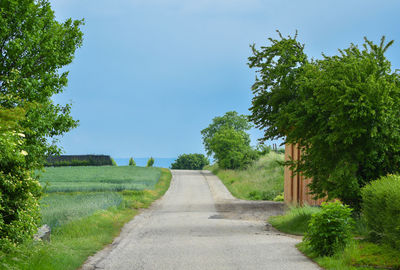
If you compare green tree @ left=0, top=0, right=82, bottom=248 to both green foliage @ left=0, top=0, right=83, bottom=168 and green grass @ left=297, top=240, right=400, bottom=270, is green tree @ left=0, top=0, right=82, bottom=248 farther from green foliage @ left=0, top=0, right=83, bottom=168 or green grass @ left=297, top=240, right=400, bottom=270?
green grass @ left=297, top=240, right=400, bottom=270

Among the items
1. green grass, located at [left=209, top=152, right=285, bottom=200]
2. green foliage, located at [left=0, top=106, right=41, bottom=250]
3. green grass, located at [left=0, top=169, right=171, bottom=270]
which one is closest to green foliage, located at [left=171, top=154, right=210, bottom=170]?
green grass, located at [left=209, top=152, right=285, bottom=200]

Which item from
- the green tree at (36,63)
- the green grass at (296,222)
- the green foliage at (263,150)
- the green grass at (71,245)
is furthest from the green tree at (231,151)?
the green tree at (36,63)

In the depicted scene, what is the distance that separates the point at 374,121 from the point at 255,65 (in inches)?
371

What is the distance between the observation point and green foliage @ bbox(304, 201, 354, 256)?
1033 cm

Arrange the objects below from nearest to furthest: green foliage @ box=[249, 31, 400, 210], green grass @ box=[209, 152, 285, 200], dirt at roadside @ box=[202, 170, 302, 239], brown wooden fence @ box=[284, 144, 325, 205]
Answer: green foliage @ box=[249, 31, 400, 210] < dirt at roadside @ box=[202, 170, 302, 239] < brown wooden fence @ box=[284, 144, 325, 205] < green grass @ box=[209, 152, 285, 200]

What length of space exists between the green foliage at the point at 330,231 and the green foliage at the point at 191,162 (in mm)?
81300

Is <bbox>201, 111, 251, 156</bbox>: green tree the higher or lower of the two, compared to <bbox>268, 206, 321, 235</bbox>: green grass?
higher

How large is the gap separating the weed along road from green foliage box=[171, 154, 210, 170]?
2724 inches

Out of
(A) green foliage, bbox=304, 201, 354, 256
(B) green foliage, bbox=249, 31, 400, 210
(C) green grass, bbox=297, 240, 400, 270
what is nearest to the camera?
(C) green grass, bbox=297, 240, 400, 270

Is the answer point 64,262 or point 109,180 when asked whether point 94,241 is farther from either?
point 109,180

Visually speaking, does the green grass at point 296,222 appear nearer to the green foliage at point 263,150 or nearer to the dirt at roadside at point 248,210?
the dirt at roadside at point 248,210

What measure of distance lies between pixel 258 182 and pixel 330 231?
2763 centimetres

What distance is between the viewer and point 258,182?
37.9 meters

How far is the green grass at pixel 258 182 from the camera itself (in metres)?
32.3
